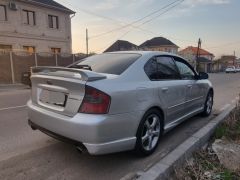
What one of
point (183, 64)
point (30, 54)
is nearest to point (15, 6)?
point (30, 54)

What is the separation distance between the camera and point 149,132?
152 inches

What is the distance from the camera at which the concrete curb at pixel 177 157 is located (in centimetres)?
302

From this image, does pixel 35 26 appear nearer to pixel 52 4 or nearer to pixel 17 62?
pixel 52 4

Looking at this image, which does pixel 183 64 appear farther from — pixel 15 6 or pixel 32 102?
pixel 15 6

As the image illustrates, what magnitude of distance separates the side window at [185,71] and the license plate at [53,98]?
256 cm

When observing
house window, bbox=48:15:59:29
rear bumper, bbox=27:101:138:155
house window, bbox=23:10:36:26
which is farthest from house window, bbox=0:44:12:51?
rear bumper, bbox=27:101:138:155

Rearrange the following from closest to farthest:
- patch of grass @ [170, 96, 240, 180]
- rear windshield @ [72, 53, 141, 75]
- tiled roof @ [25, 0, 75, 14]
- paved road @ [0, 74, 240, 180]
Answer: patch of grass @ [170, 96, 240, 180], paved road @ [0, 74, 240, 180], rear windshield @ [72, 53, 141, 75], tiled roof @ [25, 0, 75, 14]

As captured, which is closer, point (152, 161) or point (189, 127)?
point (152, 161)

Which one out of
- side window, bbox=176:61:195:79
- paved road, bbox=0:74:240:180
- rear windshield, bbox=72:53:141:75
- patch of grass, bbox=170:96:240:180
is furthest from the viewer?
side window, bbox=176:61:195:79

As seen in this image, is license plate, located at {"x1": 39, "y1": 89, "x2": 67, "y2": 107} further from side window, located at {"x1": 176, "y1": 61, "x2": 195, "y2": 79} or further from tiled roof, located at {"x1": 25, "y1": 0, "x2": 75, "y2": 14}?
tiled roof, located at {"x1": 25, "y1": 0, "x2": 75, "y2": 14}

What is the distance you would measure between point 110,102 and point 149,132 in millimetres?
1050

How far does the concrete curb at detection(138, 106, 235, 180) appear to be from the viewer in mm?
3015

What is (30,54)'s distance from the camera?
18906 millimetres

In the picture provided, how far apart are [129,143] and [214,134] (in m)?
2.06
